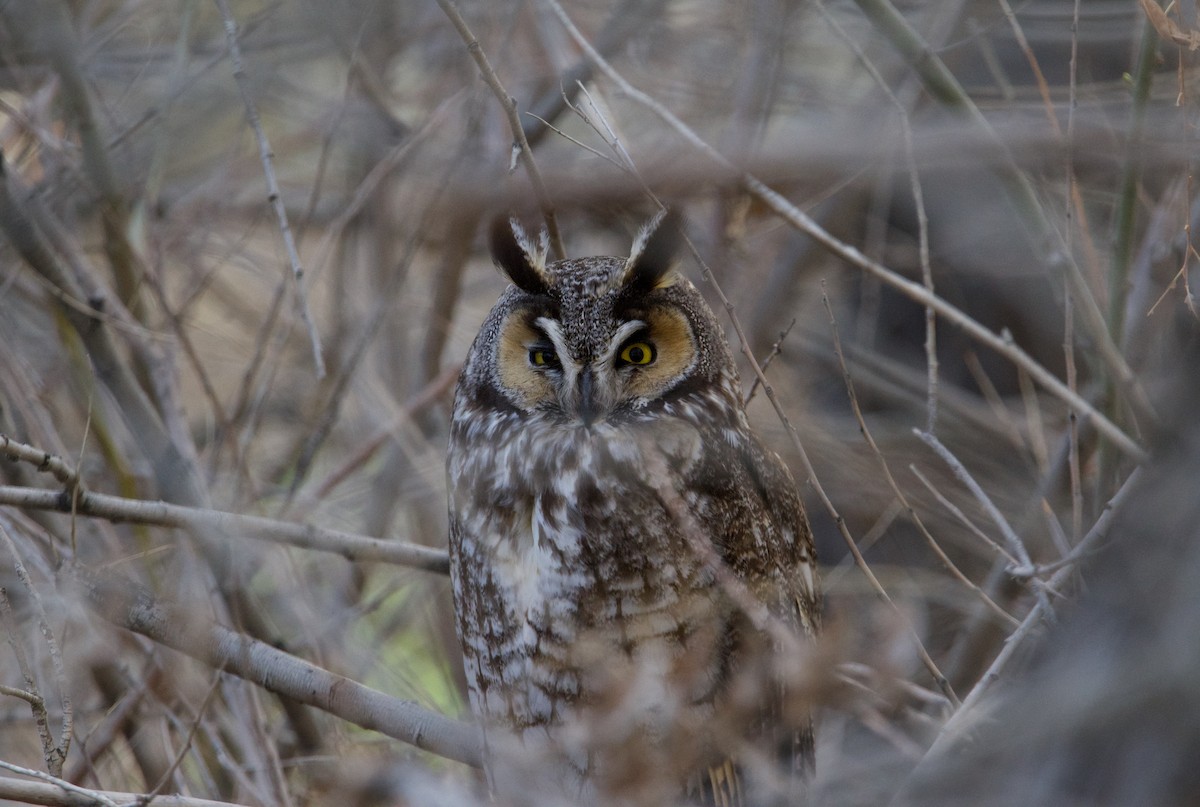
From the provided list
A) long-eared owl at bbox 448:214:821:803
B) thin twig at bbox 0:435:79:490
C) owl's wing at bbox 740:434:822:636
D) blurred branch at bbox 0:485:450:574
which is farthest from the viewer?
owl's wing at bbox 740:434:822:636

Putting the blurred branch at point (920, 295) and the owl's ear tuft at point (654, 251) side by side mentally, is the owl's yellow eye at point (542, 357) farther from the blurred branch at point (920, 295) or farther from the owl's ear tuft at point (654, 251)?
the blurred branch at point (920, 295)

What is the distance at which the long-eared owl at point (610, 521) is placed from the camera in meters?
2.14

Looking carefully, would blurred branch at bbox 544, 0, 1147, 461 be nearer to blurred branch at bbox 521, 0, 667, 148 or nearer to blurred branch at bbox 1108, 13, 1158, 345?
blurred branch at bbox 1108, 13, 1158, 345

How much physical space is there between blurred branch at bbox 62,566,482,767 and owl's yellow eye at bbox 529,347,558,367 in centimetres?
70

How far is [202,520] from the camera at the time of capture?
2162mm

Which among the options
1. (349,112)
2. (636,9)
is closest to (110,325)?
(349,112)

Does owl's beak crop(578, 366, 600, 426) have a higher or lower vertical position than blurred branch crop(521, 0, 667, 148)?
lower

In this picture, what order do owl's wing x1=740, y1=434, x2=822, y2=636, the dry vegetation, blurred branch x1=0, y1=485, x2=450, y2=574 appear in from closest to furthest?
the dry vegetation < blurred branch x1=0, y1=485, x2=450, y2=574 < owl's wing x1=740, y1=434, x2=822, y2=636

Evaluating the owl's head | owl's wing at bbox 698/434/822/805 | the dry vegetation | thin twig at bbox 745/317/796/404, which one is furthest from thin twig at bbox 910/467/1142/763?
the owl's head

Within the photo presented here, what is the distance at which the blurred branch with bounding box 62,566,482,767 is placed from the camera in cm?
205

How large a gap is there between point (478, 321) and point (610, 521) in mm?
2416

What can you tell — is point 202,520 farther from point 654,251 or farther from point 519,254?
point 654,251

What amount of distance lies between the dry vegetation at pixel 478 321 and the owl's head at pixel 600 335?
0.15m

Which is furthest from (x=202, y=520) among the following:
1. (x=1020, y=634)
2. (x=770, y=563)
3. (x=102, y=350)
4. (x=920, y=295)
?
(x=1020, y=634)
